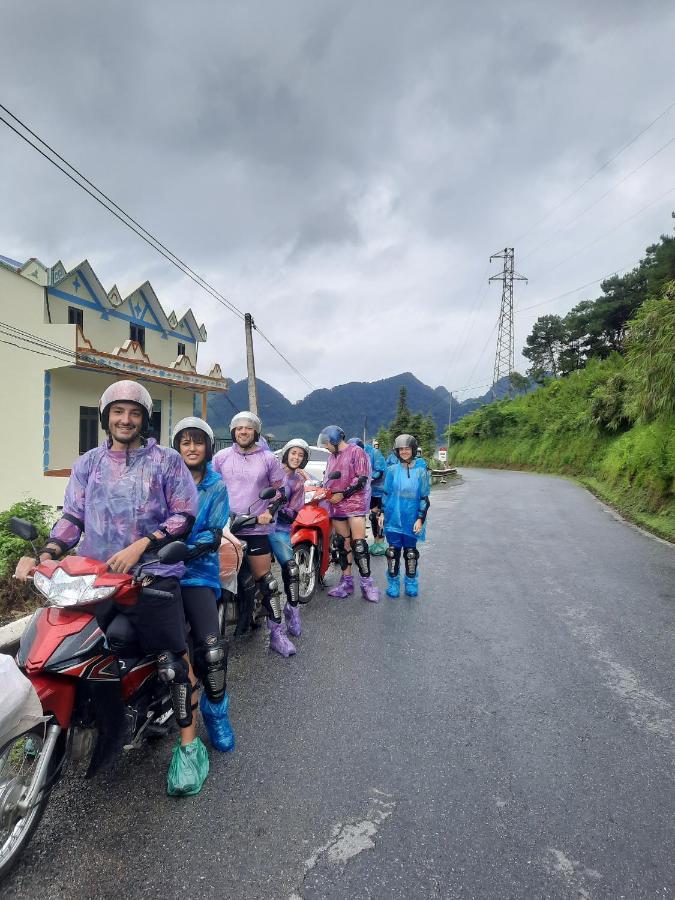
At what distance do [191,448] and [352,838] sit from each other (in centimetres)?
213

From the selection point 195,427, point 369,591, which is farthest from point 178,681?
point 369,591

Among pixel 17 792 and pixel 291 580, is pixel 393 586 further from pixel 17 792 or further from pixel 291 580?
pixel 17 792

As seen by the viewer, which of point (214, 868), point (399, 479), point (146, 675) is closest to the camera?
point (214, 868)

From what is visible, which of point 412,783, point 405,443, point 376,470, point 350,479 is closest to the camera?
point 412,783

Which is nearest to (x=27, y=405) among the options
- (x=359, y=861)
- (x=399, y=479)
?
(x=399, y=479)

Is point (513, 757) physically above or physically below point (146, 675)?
below

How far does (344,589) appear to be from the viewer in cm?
563

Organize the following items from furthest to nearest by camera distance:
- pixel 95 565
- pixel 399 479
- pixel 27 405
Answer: pixel 27 405 < pixel 399 479 < pixel 95 565

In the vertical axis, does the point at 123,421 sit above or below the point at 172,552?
above

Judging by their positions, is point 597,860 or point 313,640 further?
point 313,640

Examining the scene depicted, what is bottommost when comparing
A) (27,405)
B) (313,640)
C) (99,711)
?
(313,640)

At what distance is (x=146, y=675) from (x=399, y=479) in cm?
360

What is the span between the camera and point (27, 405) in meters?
15.4

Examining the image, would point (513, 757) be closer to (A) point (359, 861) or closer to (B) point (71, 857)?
(A) point (359, 861)
